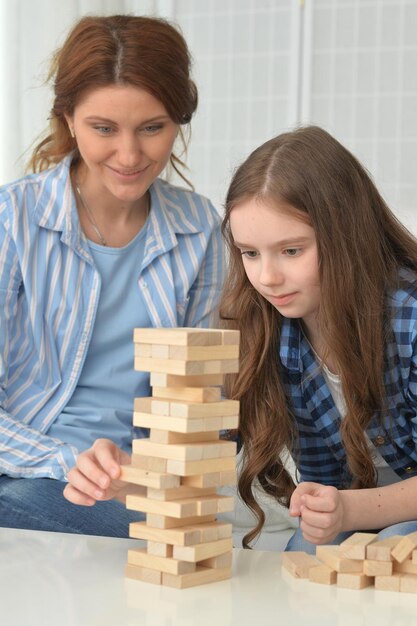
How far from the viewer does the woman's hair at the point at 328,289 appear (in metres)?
1.63

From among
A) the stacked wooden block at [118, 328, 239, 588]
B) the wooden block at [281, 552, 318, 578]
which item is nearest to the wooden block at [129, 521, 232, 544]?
the stacked wooden block at [118, 328, 239, 588]

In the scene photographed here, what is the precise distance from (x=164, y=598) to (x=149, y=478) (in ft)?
0.48

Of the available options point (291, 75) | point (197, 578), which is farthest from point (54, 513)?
point (291, 75)

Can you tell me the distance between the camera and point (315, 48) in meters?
3.75

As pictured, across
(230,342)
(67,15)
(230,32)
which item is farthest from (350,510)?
(230,32)

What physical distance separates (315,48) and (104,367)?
2135 millimetres

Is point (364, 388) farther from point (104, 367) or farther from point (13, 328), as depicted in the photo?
point (13, 328)

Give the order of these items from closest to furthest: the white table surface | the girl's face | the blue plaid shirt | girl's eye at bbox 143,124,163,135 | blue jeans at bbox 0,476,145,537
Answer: the white table surface → the girl's face → the blue plaid shirt → blue jeans at bbox 0,476,145,537 → girl's eye at bbox 143,124,163,135

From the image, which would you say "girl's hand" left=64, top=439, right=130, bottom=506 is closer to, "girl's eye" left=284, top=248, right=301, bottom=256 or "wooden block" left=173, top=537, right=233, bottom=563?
"wooden block" left=173, top=537, right=233, bottom=563

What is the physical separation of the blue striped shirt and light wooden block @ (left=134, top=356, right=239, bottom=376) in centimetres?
69

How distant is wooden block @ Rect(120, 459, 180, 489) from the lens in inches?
48.1

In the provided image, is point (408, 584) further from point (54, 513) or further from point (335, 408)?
point (54, 513)

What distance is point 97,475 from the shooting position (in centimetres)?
135

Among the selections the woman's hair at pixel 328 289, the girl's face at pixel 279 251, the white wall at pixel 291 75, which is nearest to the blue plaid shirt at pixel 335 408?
the woman's hair at pixel 328 289
